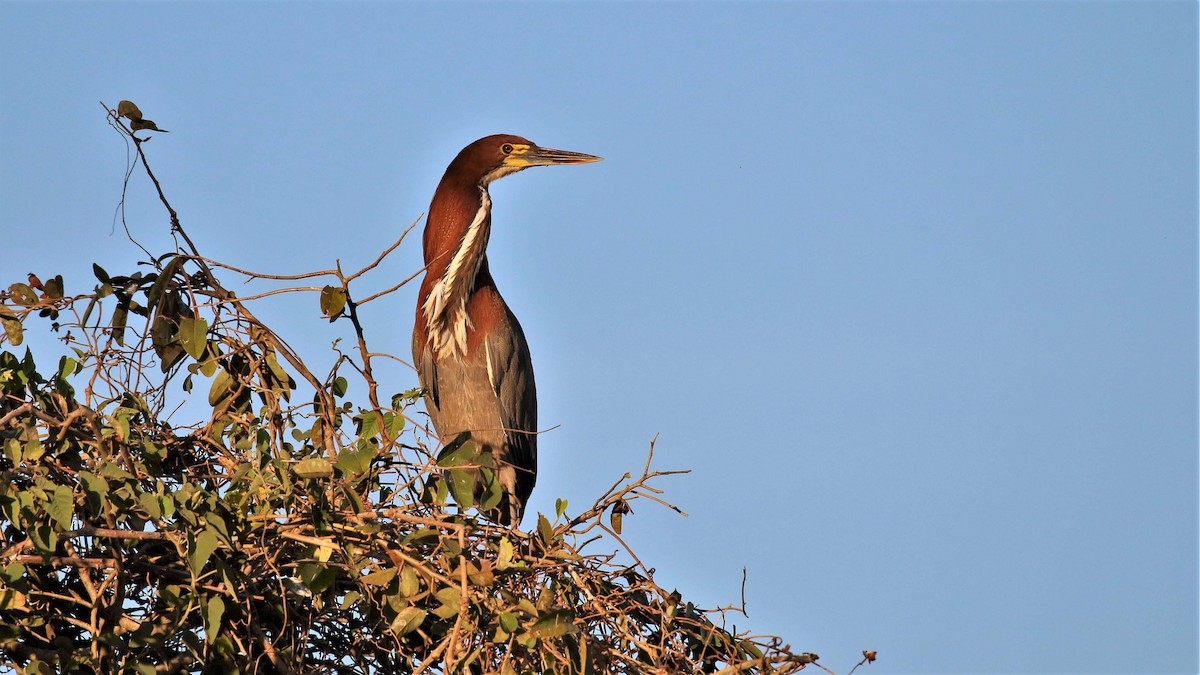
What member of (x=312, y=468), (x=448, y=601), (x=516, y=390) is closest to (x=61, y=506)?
(x=312, y=468)

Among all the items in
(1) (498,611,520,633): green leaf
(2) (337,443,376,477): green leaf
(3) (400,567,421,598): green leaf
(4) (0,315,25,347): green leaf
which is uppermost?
(4) (0,315,25,347): green leaf

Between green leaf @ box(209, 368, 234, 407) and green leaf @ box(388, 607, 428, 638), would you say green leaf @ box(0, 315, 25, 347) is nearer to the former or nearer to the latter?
green leaf @ box(209, 368, 234, 407)

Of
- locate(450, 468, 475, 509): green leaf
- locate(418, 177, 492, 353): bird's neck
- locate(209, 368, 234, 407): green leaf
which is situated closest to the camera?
locate(450, 468, 475, 509): green leaf

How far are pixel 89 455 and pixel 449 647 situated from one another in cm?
74

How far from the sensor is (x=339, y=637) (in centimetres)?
227

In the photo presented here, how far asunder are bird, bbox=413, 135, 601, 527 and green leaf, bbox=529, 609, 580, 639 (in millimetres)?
2487

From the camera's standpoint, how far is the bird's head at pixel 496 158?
470 centimetres

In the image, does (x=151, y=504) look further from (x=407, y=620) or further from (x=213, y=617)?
(x=407, y=620)

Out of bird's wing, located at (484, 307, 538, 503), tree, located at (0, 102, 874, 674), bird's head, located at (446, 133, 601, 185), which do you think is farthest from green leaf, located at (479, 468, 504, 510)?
bird's head, located at (446, 133, 601, 185)

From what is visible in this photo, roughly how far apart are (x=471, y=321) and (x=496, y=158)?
643 mm

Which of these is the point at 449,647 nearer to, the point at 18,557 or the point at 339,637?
the point at 339,637

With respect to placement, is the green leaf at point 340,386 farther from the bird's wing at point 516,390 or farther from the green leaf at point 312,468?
the bird's wing at point 516,390

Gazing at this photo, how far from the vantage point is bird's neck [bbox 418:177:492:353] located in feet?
14.8

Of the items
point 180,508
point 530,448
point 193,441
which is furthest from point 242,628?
point 530,448
